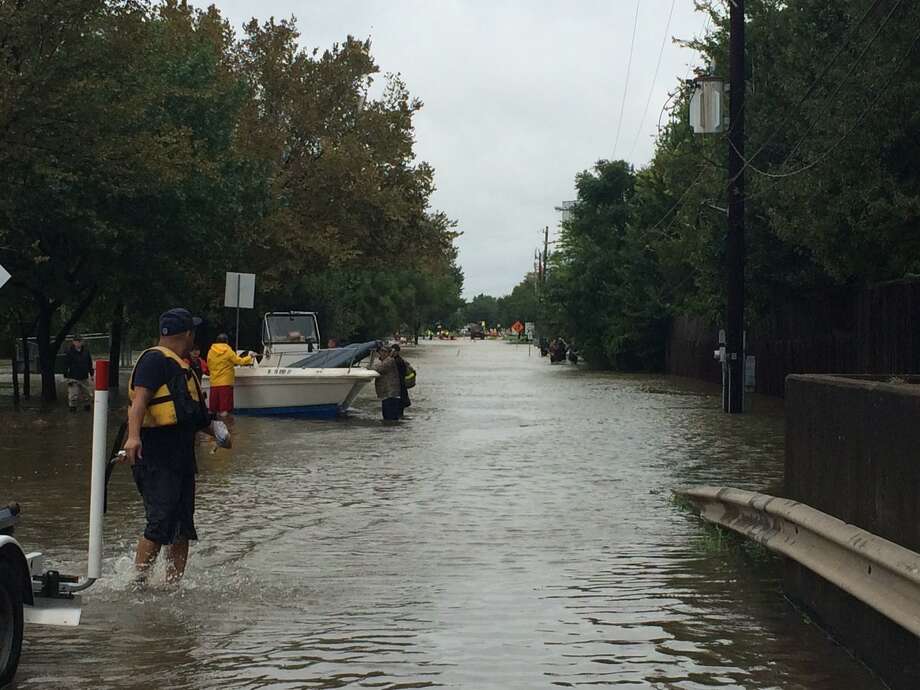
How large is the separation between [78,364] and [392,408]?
22.6 feet

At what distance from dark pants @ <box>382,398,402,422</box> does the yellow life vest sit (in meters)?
16.1

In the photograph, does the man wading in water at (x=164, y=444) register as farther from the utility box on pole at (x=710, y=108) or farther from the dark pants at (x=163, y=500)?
the utility box on pole at (x=710, y=108)

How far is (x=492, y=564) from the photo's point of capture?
9.73 metres

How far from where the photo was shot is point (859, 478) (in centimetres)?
693

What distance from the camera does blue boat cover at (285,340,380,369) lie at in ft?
87.1

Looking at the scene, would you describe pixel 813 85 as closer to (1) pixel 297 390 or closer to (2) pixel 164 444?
(1) pixel 297 390

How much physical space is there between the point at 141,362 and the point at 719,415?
64.3ft

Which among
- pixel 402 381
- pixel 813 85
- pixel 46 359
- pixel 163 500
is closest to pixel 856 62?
pixel 813 85

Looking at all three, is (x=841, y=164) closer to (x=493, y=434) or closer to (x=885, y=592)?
(x=493, y=434)

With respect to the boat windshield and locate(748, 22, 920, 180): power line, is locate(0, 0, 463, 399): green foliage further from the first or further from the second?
locate(748, 22, 920, 180): power line

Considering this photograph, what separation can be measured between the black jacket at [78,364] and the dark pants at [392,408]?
648 cm

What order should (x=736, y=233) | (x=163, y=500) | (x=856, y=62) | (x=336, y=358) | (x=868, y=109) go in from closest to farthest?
(x=163, y=500) < (x=868, y=109) < (x=856, y=62) < (x=336, y=358) < (x=736, y=233)

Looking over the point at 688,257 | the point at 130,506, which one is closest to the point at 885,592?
the point at 130,506

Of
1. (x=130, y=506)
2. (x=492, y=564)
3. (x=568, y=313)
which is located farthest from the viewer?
(x=568, y=313)
